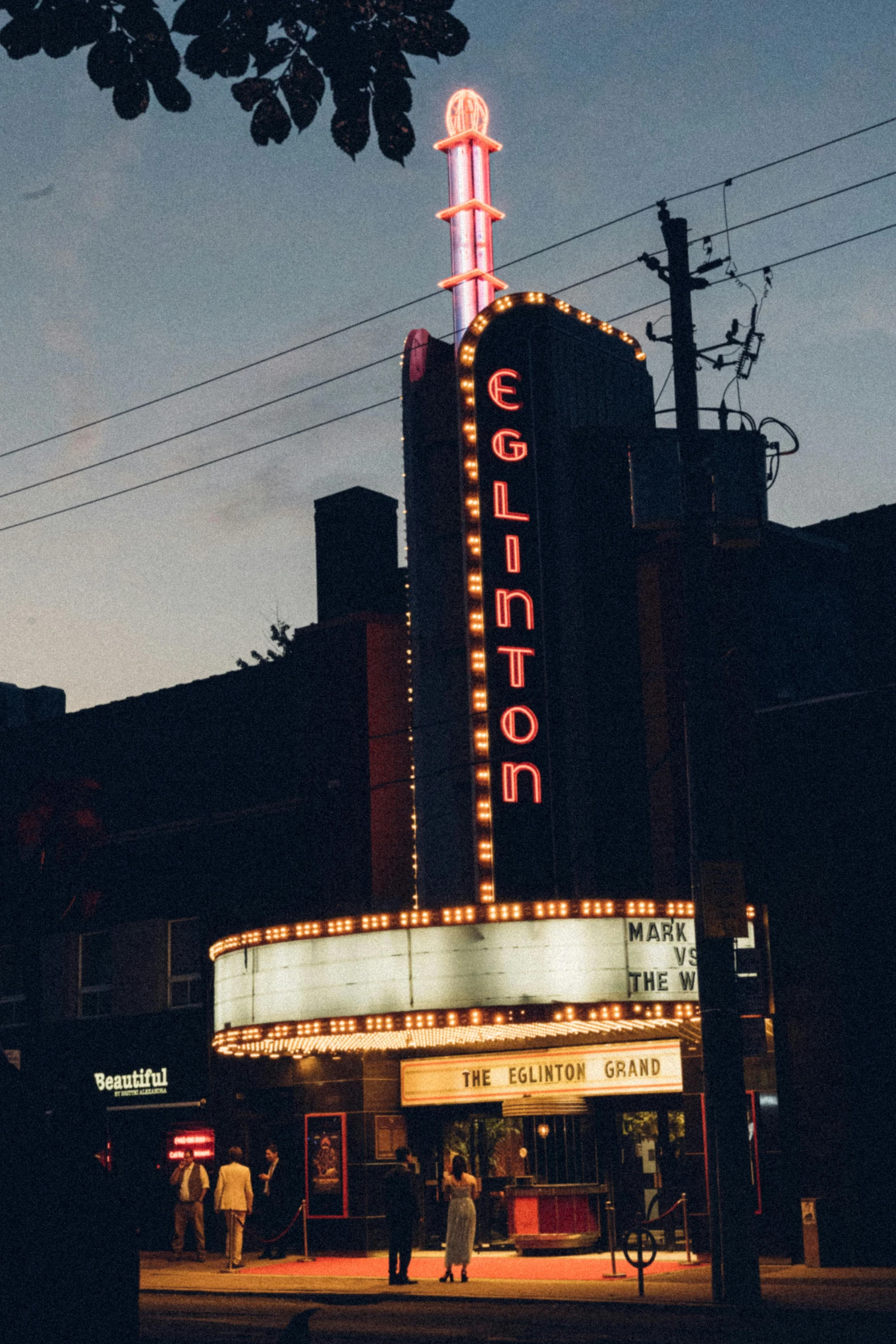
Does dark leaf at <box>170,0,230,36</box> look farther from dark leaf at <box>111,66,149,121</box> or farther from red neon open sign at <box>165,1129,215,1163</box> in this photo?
red neon open sign at <box>165,1129,215,1163</box>

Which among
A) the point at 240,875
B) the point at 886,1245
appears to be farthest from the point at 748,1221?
the point at 240,875

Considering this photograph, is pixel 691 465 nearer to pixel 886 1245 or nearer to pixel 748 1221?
pixel 748 1221

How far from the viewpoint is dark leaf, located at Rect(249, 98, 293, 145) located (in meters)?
5.88

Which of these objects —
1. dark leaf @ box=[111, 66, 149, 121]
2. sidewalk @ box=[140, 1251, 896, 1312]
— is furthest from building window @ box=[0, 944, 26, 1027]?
dark leaf @ box=[111, 66, 149, 121]

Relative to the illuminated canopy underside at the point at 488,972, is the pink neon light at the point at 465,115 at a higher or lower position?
higher

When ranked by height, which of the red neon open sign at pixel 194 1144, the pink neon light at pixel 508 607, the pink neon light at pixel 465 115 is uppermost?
the pink neon light at pixel 465 115

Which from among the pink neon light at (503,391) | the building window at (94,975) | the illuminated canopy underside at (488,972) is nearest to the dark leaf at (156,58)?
the illuminated canopy underside at (488,972)

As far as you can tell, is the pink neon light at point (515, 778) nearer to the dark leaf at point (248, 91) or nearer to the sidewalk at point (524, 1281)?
the sidewalk at point (524, 1281)

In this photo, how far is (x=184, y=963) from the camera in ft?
99.0

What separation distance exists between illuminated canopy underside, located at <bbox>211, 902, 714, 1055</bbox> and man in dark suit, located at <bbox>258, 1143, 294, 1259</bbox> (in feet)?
14.9

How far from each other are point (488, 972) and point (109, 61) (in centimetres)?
1720

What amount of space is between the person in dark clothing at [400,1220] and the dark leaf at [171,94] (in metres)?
17.6

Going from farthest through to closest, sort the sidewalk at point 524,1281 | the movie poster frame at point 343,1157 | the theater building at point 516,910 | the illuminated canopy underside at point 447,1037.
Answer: the movie poster frame at point 343,1157
the illuminated canopy underside at point 447,1037
the theater building at point 516,910
the sidewalk at point 524,1281

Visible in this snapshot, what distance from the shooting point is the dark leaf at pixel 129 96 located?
18.4ft
